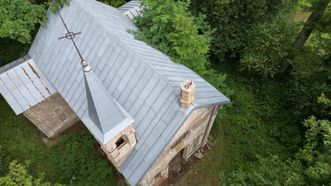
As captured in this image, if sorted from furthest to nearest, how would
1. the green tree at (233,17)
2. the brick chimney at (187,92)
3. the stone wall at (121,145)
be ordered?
1. the green tree at (233,17)
2. the stone wall at (121,145)
3. the brick chimney at (187,92)

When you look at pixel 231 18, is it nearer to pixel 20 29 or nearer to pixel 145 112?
pixel 145 112

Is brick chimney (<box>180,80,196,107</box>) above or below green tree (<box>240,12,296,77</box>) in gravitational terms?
below

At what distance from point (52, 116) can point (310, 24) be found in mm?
20931

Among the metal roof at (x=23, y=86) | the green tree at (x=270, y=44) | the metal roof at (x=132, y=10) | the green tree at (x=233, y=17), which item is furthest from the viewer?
the green tree at (x=270, y=44)

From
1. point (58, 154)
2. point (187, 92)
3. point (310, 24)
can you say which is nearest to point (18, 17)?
point (58, 154)

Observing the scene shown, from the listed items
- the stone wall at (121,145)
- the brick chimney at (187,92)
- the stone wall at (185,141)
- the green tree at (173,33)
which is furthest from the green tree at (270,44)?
the stone wall at (121,145)

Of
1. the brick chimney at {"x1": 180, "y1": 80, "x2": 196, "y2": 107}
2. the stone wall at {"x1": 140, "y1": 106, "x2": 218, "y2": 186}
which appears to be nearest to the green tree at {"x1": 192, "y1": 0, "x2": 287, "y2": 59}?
the stone wall at {"x1": 140, "y1": 106, "x2": 218, "y2": 186}

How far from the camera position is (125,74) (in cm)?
1592

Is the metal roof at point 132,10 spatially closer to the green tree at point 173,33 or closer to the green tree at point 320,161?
the green tree at point 173,33

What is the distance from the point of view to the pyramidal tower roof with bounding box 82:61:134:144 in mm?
12836

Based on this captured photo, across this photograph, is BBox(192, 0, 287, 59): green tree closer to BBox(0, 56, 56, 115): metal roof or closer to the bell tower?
the bell tower

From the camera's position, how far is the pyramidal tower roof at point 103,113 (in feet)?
42.1

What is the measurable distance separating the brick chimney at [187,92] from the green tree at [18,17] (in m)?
11.7

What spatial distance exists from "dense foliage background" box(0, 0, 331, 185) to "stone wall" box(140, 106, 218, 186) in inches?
107
